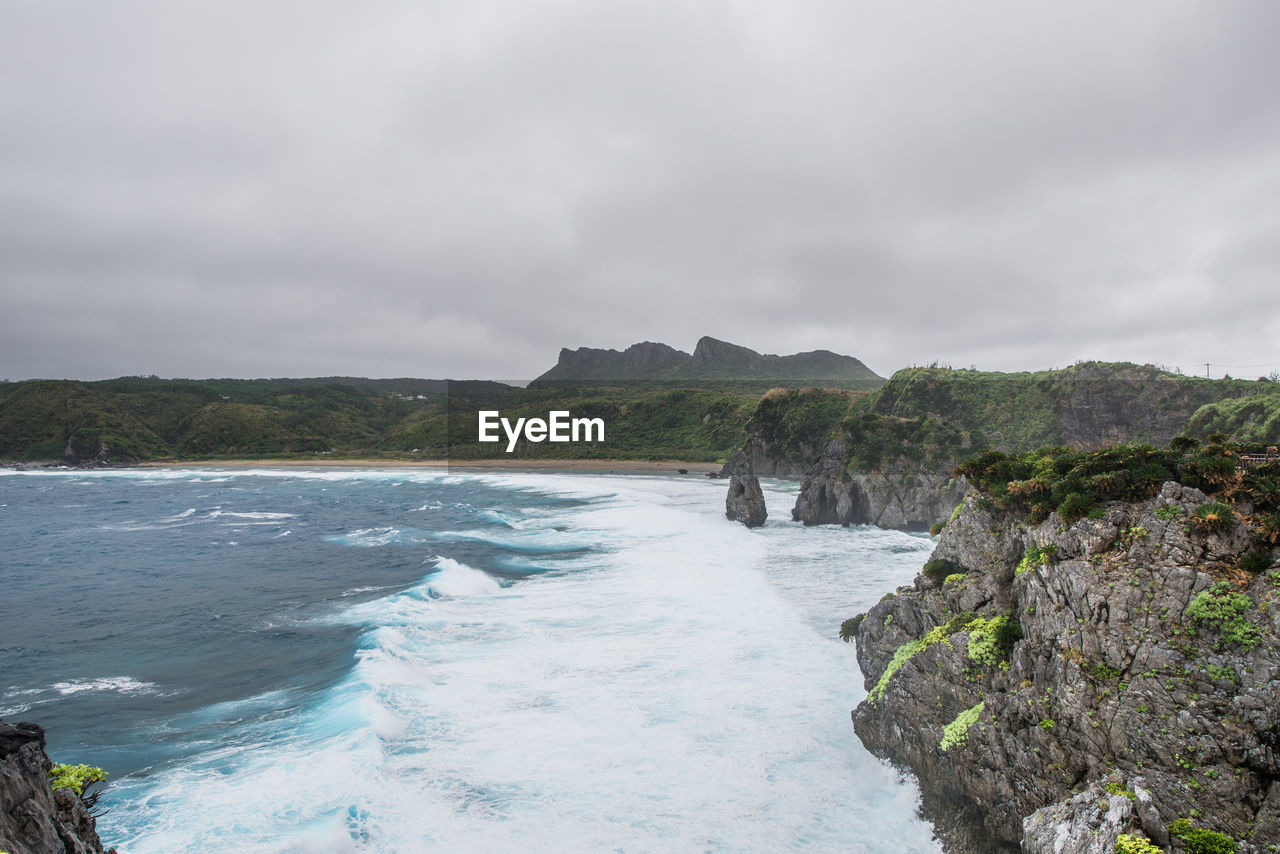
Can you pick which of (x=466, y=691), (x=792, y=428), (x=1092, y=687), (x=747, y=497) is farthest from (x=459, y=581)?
(x=792, y=428)

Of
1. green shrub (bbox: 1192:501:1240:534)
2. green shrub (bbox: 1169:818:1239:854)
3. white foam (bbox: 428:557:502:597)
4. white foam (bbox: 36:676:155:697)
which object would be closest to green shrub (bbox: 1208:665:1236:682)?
green shrub (bbox: 1169:818:1239:854)

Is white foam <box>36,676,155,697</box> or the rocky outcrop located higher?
the rocky outcrop

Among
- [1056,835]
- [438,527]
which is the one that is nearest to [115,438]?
[438,527]

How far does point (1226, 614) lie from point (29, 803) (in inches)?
535

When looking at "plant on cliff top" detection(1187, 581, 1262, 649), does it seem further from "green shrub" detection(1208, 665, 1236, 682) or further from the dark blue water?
the dark blue water

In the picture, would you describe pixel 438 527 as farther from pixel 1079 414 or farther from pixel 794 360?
pixel 794 360

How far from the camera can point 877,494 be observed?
147 feet

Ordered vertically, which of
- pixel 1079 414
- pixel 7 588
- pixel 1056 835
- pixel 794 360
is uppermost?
pixel 794 360

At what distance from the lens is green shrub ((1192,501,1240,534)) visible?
31.0ft

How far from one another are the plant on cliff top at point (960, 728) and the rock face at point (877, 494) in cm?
3292

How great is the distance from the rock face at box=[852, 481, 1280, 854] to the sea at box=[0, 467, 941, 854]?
1665mm

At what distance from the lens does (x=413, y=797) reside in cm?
1259

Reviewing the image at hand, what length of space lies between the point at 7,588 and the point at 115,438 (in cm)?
11056

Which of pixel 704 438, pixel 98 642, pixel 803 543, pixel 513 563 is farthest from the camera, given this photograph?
pixel 704 438
